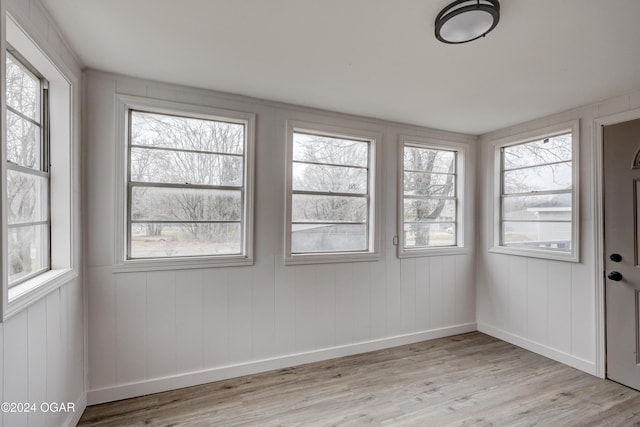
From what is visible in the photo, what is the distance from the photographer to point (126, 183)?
2.54m

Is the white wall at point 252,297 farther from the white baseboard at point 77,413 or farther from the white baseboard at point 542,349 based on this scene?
the white baseboard at point 542,349

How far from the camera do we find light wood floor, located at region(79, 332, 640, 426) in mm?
2271

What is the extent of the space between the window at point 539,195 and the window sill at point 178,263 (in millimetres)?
2984

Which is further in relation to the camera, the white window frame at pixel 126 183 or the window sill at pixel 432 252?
the window sill at pixel 432 252

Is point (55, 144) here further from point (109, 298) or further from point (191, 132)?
point (109, 298)

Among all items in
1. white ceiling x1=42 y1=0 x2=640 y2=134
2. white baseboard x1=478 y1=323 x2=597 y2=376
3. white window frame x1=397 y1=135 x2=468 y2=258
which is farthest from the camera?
white window frame x1=397 y1=135 x2=468 y2=258

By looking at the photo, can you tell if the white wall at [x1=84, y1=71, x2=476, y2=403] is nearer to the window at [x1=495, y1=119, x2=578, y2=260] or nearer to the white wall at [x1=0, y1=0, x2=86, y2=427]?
the white wall at [x1=0, y1=0, x2=86, y2=427]

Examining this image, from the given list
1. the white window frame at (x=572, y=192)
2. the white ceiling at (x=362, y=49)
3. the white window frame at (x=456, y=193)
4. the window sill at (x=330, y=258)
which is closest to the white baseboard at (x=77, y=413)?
the window sill at (x=330, y=258)

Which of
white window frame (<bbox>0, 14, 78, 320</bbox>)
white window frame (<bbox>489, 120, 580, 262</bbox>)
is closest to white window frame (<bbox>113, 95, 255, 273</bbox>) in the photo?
white window frame (<bbox>0, 14, 78, 320</bbox>)

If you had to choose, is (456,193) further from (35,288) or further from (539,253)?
(35,288)

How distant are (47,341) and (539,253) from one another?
4.13 m

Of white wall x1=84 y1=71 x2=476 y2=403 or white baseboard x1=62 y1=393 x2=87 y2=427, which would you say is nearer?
white baseboard x1=62 y1=393 x2=87 y2=427

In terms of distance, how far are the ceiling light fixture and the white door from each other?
6.59 ft

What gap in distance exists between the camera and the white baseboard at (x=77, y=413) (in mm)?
2084
